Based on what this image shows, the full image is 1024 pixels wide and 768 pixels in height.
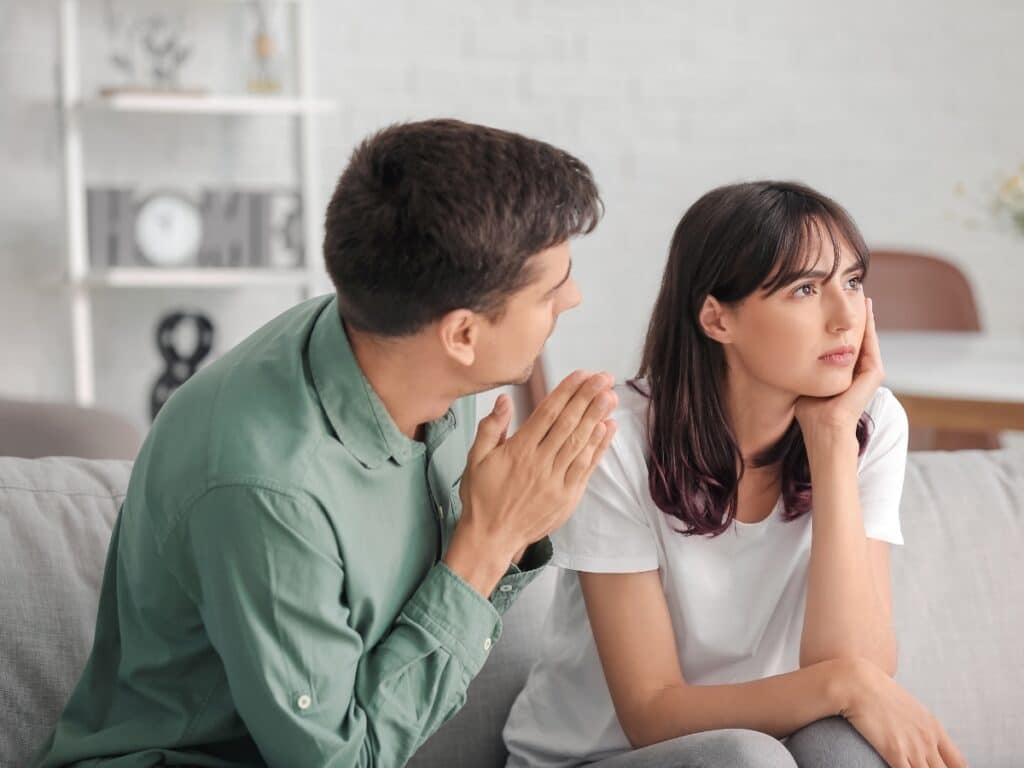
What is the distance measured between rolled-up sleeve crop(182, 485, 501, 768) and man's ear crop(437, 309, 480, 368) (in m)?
0.19

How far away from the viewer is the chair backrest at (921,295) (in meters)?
3.71

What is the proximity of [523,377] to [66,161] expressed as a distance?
8.99ft

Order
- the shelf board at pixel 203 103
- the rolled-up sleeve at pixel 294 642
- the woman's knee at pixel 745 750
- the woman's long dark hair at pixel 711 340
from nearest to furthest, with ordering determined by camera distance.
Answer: the rolled-up sleeve at pixel 294 642
the woman's knee at pixel 745 750
the woman's long dark hair at pixel 711 340
the shelf board at pixel 203 103

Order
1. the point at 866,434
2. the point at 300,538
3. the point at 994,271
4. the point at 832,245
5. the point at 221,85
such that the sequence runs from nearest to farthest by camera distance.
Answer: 1. the point at 300,538
2. the point at 832,245
3. the point at 866,434
4. the point at 221,85
5. the point at 994,271

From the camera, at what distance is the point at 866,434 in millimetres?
1607

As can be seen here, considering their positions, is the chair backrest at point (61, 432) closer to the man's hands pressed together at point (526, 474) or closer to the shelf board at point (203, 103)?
the man's hands pressed together at point (526, 474)

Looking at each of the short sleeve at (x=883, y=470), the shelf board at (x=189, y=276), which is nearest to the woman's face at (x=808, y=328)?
the short sleeve at (x=883, y=470)

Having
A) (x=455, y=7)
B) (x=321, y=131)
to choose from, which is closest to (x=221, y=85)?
(x=321, y=131)

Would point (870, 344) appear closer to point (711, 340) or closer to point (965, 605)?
point (711, 340)

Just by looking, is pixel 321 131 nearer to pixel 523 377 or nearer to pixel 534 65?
pixel 534 65

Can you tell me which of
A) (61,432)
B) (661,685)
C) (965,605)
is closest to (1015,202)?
(965,605)

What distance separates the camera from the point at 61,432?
7.98 feet

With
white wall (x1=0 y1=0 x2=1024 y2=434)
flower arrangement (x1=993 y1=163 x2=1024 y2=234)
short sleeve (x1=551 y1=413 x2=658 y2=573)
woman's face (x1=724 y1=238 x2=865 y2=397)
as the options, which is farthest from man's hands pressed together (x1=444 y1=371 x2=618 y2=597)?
white wall (x1=0 y1=0 x2=1024 y2=434)

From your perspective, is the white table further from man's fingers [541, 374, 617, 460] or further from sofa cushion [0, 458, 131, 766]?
sofa cushion [0, 458, 131, 766]
